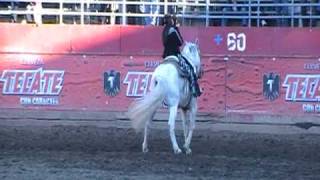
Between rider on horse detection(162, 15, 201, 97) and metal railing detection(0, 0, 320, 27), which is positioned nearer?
rider on horse detection(162, 15, 201, 97)

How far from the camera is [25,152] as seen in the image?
1253 cm

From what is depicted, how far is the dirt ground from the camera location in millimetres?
10340

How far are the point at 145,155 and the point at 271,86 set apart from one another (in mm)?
5320

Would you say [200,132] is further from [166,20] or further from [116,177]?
[116,177]

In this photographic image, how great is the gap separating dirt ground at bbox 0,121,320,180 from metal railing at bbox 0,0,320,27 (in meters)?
5.07

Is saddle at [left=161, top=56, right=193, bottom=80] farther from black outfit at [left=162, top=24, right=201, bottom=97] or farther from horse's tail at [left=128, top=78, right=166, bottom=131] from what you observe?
horse's tail at [left=128, top=78, right=166, bottom=131]

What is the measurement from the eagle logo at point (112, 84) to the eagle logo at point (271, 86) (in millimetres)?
3293

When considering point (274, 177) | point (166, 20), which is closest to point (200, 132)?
point (166, 20)

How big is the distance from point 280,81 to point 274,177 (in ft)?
22.3

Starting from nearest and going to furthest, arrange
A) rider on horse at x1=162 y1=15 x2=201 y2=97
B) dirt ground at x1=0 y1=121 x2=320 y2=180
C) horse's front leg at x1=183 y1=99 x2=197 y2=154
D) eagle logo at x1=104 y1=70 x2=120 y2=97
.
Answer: dirt ground at x1=0 y1=121 x2=320 y2=180, horse's front leg at x1=183 y1=99 x2=197 y2=154, rider on horse at x1=162 y1=15 x2=201 y2=97, eagle logo at x1=104 y1=70 x2=120 y2=97

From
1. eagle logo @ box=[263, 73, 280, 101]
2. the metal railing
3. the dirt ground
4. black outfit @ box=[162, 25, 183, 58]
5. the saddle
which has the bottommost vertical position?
the dirt ground

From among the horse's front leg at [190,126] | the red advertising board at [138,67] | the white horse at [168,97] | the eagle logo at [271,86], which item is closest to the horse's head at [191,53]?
the white horse at [168,97]

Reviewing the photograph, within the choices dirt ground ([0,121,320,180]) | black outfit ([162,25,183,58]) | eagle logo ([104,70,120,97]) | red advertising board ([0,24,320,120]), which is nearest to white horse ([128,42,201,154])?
black outfit ([162,25,183,58])

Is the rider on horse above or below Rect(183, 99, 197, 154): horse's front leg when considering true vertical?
above
